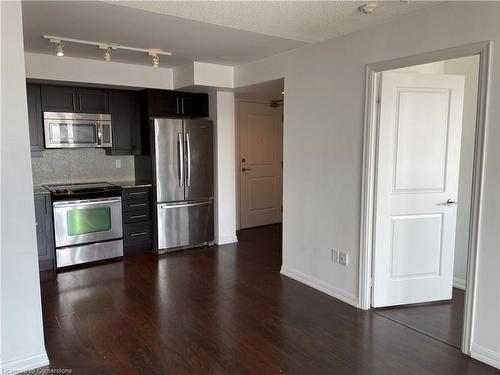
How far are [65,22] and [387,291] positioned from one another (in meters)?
3.39

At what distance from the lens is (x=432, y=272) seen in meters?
3.38

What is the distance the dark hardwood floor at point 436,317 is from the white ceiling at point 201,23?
7.65 feet

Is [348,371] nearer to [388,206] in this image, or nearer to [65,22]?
[388,206]

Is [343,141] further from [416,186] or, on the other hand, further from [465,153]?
[465,153]

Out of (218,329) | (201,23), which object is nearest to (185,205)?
(218,329)

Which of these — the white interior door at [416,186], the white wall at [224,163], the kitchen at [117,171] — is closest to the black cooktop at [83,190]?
the kitchen at [117,171]

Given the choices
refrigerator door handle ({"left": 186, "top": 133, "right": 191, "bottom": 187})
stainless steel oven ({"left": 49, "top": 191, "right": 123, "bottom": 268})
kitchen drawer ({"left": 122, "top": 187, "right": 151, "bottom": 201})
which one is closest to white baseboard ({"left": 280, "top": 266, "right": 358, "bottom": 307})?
refrigerator door handle ({"left": 186, "top": 133, "right": 191, "bottom": 187})

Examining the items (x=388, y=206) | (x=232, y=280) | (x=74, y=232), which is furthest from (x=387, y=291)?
(x=74, y=232)

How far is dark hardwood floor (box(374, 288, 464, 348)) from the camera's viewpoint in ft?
9.42

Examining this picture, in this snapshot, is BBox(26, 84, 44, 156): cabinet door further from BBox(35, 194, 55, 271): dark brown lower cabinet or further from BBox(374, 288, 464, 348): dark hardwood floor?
BBox(374, 288, 464, 348): dark hardwood floor

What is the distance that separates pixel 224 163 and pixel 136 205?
131 cm

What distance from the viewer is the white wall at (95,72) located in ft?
13.5

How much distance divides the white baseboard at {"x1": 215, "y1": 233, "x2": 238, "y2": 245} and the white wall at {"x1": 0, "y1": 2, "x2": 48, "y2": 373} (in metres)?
3.12

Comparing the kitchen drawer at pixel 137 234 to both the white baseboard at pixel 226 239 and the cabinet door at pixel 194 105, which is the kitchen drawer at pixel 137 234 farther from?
the cabinet door at pixel 194 105
